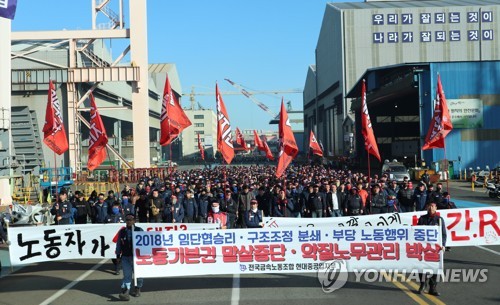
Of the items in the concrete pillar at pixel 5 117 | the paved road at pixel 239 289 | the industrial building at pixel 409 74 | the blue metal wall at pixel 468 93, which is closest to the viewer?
the paved road at pixel 239 289

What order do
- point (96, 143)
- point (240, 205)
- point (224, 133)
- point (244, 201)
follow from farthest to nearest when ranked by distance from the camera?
point (96, 143) → point (224, 133) → point (240, 205) → point (244, 201)

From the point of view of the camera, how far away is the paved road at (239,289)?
364 inches

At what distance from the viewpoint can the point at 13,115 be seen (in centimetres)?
4494

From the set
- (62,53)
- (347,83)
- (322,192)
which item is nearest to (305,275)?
(322,192)

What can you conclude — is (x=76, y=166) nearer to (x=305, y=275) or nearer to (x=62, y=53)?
(x=62, y=53)

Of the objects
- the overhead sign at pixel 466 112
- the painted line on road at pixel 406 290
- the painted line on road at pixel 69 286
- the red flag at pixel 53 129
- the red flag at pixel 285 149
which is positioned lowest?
the painted line on road at pixel 69 286

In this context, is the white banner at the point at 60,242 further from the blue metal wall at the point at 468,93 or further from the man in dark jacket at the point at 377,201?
the blue metal wall at the point at 468,93

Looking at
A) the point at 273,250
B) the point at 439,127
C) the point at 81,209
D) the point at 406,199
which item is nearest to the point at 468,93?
the point at 439,127

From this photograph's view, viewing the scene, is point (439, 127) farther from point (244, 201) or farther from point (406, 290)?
point (406, 290)

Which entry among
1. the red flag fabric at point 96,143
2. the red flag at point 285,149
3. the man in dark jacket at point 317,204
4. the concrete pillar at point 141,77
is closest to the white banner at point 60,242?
the man in dark jacket at point 317,204

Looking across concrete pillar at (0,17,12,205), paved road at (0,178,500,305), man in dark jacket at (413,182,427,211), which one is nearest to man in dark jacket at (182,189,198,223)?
paved road at (0,178,500,305)

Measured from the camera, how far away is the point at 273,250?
10.1 meters

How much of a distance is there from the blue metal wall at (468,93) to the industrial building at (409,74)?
0.08 metres

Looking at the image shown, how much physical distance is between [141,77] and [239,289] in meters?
42.0
